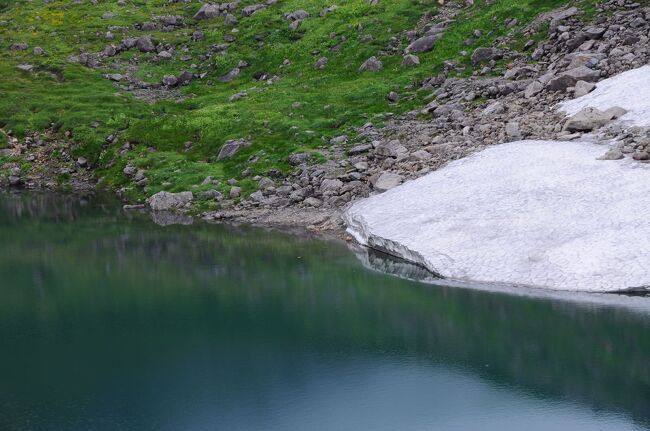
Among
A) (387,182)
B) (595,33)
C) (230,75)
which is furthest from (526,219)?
(230,75)

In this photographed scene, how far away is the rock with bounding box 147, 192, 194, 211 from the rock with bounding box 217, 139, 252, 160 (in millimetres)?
6342

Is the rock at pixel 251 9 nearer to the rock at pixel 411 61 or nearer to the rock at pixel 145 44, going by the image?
the rock at pixel 145 44

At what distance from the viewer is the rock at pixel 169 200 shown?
62697 millimetres

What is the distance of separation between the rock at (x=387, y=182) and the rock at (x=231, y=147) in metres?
16.8

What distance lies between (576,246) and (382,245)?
1209cm

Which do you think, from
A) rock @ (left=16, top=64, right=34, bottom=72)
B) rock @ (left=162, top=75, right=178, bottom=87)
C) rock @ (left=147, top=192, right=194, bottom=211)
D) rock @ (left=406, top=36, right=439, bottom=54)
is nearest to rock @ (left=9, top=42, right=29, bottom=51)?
rock @ (left=16, top=64, right=34, bottom=72)

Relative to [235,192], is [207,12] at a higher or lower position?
higher

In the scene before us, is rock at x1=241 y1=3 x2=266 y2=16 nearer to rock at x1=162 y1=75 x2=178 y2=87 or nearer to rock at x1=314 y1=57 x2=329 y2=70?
rock at x1=162 y1=75 x2=178 y2=87

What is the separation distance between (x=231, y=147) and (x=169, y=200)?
8239mm

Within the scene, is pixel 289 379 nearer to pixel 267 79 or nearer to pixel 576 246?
pixel 576 246

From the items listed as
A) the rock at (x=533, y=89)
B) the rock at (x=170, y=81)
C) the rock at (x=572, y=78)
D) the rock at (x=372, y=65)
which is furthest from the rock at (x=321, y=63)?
the rock at (x=572, y=78)

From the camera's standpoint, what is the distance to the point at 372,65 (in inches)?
3169

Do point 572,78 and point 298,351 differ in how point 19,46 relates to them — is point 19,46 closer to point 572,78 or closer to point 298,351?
point 572,78

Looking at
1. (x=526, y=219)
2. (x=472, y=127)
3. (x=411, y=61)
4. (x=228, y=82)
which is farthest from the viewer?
(x=228, y=82)
